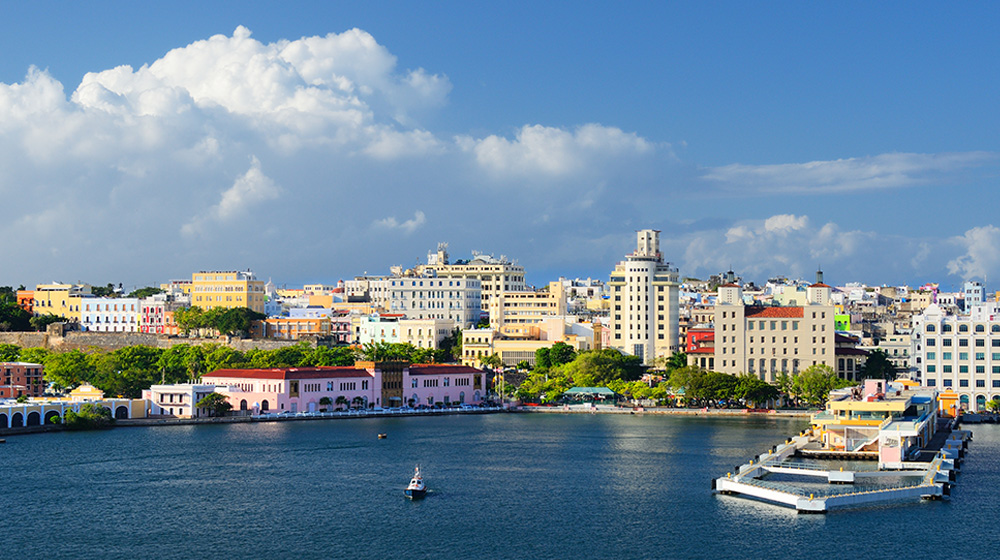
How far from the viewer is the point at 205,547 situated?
99.9 ft

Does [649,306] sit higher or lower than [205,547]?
higher

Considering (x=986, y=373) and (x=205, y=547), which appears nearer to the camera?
(x=205, y=547)

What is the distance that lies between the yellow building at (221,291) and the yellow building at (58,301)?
11.0m

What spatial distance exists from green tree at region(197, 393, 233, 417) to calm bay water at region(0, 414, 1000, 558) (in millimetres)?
8337

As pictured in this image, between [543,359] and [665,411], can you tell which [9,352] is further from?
[665,411]

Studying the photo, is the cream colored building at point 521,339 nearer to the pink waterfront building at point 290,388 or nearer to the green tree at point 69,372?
the pink waterfront building at point 290,388

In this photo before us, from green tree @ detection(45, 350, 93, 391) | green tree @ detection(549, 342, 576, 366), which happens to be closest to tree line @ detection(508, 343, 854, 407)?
green tree @ detection(549, 342, 576, 366)

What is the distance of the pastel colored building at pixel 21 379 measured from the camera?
67312mm

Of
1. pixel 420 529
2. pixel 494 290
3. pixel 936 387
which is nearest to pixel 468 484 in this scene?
pixel 420 529

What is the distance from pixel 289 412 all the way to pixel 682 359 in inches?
1003

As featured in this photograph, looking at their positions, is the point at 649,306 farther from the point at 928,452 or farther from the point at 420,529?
the point at 420,529

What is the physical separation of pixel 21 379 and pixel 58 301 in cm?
3932

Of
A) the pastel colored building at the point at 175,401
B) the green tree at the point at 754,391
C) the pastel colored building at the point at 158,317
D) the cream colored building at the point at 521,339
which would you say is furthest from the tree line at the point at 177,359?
the green tree at the point at 754,391

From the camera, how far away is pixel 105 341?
9212cm
